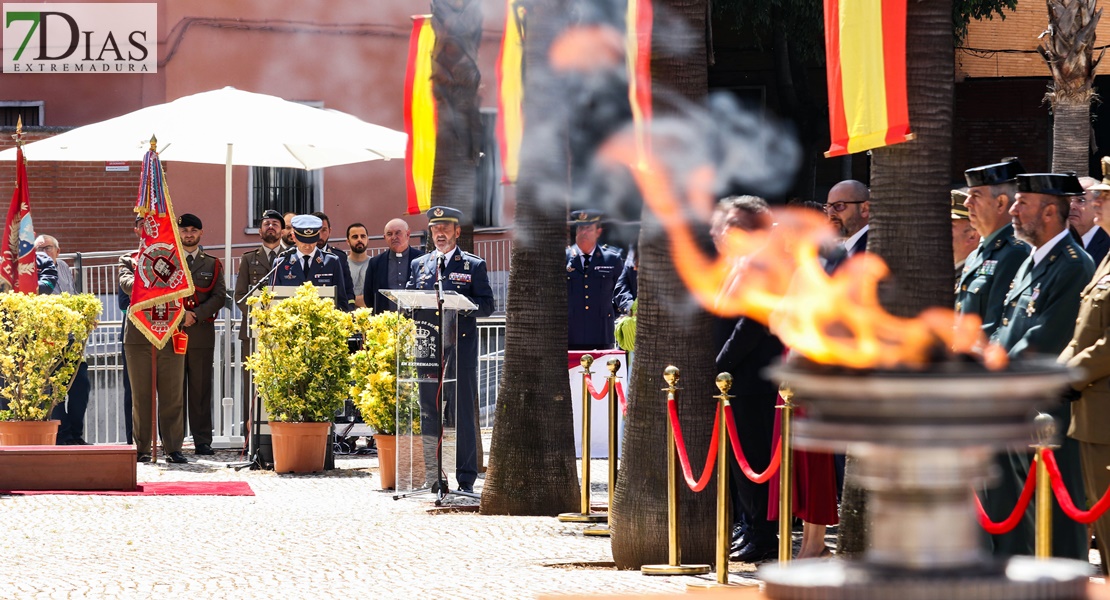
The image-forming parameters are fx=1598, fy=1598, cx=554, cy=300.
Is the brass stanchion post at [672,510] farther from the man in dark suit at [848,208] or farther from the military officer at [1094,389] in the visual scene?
the military officer at [1094,389]

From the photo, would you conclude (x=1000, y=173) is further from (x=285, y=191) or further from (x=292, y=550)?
(x=285, y=191)

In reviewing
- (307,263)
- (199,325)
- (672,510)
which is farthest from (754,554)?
(199,325)

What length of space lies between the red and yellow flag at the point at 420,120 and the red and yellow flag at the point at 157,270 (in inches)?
89.0

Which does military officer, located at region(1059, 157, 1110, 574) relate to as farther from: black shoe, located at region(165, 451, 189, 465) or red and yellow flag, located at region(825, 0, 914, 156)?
black shoe, located at region(165, 451, 189, 465)

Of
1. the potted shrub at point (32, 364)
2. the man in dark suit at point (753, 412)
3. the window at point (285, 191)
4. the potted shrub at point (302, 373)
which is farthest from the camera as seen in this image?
the window at point (285, 191)

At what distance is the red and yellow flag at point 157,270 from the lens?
14438mm

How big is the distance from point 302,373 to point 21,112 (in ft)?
45.1

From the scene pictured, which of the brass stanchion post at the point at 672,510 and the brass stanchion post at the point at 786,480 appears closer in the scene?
the brass stanchion post at the point at 786,480

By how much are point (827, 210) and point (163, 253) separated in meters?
7.01

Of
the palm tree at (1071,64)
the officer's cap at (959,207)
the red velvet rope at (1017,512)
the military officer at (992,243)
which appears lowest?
the red velvet rope at (1017,512)

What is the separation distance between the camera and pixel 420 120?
556 inches

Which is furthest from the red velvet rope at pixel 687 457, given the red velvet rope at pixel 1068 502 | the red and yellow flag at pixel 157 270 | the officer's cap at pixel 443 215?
the red and yellow flag at pixel 157 270

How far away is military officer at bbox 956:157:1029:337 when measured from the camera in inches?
314

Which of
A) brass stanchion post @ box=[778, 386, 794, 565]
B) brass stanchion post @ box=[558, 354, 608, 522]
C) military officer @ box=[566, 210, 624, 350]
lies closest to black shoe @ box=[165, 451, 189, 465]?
military officer @ box=[566, 210, 624, 350]
